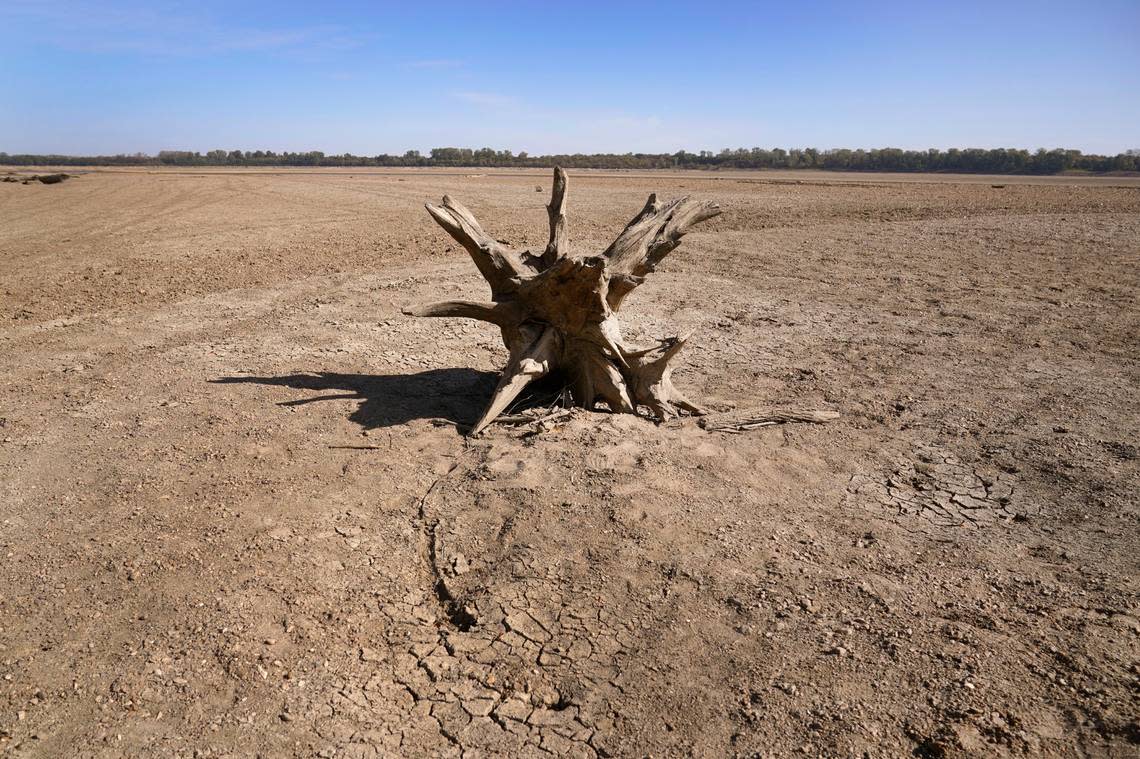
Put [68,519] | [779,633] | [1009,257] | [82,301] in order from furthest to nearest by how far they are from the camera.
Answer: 1. [1009,257]
2. [82,301]
3. [68,519]
4. [779,633]

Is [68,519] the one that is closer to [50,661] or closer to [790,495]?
[50,661]

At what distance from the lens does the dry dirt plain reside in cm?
256

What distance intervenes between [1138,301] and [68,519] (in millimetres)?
10067

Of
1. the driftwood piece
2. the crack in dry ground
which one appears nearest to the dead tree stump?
the driftwood piece

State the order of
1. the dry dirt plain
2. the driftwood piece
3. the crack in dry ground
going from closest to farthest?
the dry dirt plain < the crack in dry ground < the driftwood piece

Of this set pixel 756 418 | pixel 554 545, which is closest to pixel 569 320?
pixel 756 418

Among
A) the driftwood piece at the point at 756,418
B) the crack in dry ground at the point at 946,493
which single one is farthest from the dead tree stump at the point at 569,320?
the crack in dry ground at the point at 946,493

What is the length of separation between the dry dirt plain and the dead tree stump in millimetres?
295

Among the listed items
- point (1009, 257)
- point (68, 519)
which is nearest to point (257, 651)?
point (68, 519)

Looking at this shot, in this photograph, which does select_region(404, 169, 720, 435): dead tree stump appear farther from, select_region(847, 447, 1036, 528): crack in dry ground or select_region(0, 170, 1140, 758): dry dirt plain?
select_region(847, 447, 1036, 528): crack in dry ground

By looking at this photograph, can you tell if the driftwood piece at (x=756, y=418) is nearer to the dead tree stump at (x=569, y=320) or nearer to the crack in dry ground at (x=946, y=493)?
the dead tree stump at (x=569, y=320)

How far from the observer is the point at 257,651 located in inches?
112

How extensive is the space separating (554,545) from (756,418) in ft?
6.78

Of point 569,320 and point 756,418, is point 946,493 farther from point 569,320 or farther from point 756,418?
point 569,320
